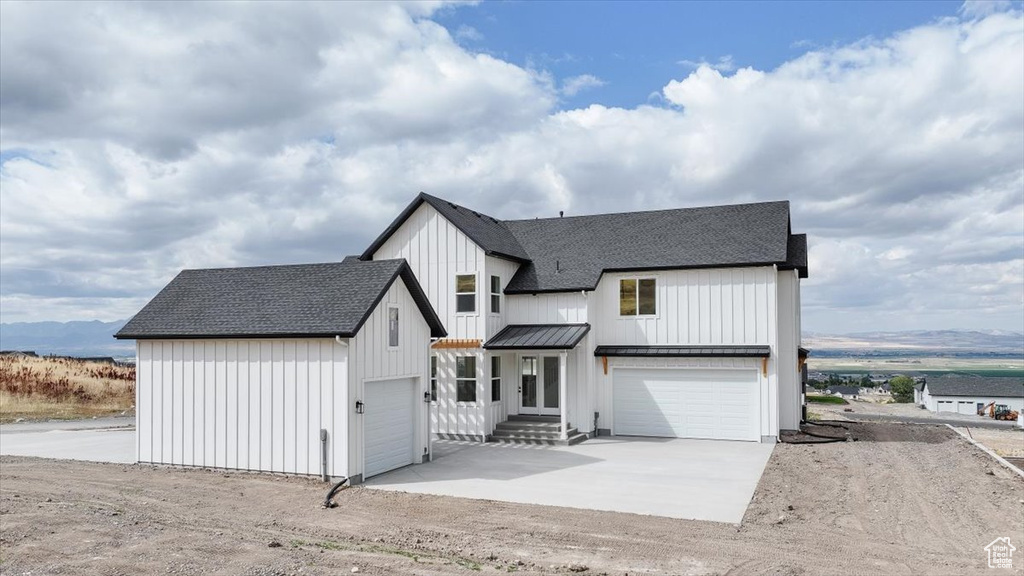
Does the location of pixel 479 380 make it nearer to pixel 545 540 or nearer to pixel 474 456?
pixel 474 456

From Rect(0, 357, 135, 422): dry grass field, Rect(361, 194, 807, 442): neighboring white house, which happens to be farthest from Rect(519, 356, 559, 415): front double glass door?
Rect(0, 357, 135, 422): dry grass field

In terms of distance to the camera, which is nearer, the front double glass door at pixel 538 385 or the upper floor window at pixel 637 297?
the front double glass door at pixel 538 385

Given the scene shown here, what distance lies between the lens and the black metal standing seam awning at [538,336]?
20.2 meters

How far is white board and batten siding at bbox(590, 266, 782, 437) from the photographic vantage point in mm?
20328

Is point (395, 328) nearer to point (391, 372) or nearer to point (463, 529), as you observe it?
point (391, 372)

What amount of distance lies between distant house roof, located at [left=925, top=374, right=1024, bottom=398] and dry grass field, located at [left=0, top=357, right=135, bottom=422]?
88.2m

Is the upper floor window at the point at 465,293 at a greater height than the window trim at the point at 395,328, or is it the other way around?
the upper floor window at the point at 465,293

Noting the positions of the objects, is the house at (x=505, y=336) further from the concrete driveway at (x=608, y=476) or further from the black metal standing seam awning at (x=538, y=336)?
the concrete driveway at (x=608, y=476)

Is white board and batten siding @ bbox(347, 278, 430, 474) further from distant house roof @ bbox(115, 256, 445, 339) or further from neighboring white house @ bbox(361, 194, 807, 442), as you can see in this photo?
neighboring white house @ bbox(361, 194, 807, 442)

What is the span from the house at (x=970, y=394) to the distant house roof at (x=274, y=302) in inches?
3461

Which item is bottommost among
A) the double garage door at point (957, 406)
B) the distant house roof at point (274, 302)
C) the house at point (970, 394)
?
the double garage door at point (957, 406)

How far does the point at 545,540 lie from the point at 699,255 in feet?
43.4

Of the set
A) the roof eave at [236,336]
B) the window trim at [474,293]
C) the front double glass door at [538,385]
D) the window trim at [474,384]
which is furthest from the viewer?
the front double glass door at [538,385]

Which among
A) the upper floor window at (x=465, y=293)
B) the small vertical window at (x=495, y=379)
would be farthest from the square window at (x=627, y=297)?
the upper floor window at (x=465, y=293)
